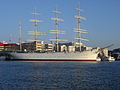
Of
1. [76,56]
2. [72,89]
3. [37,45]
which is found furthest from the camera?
[37,45]

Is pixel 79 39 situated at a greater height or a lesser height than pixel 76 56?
greater

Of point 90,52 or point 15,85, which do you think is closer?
point 15,85

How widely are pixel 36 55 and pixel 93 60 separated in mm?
24803

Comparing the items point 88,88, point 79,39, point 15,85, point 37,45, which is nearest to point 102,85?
point 88,88

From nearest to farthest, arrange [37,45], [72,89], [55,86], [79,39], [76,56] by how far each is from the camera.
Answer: [72,89] → [55,86] → [76,56] → [79,39] → [37,45]

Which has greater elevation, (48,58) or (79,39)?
(79,39)

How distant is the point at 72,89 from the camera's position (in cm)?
3081

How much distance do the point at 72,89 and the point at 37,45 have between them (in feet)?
504

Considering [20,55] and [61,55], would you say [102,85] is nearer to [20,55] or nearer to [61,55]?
[61,55]

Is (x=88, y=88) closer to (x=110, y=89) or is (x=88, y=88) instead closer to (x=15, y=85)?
(x=110, y=89)

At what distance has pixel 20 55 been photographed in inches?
4943

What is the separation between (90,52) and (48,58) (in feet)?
59.8

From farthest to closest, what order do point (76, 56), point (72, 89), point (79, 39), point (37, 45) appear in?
point (37, 45)
point (79, 39)
point (76, 56)
point (72, 89)

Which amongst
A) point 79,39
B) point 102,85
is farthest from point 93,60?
point 102,85
